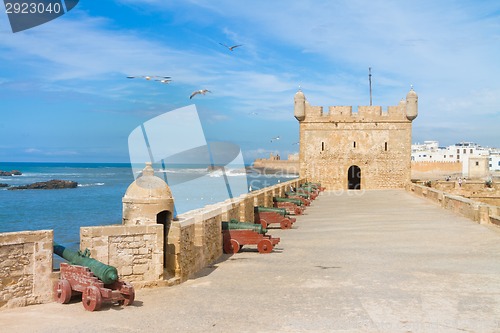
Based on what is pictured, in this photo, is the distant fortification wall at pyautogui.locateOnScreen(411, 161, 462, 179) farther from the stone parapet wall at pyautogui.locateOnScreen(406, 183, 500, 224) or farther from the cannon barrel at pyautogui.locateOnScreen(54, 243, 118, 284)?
the cannon barrel at pyautogui.locateOnScreen(54, 243, 118, 284)

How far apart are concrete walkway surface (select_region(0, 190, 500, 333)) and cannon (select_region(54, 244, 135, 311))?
132 millimetres

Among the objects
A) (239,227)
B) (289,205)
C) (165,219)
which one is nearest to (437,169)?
(289,205)

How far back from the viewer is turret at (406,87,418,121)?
1227 inches

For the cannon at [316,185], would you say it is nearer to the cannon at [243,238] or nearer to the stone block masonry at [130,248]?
the cannon at [243,238]

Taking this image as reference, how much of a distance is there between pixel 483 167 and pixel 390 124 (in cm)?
2635

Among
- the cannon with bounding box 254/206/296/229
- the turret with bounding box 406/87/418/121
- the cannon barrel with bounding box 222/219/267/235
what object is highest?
the turret with bounding box 406/87/418/121

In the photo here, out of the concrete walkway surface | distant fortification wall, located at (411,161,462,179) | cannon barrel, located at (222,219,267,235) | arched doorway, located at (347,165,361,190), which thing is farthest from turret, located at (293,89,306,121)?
distant fortification wall, located at (411,161,462,179)

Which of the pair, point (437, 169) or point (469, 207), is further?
point (437, 169)

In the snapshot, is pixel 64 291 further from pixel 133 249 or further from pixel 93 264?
pixel 133 249

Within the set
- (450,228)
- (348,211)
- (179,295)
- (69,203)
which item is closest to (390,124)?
(348,211)

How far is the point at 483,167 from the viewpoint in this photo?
5322 centimetres

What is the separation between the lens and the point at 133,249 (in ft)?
24.8

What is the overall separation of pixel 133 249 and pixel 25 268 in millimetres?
1422

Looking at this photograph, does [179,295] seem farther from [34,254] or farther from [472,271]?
[472,271]
